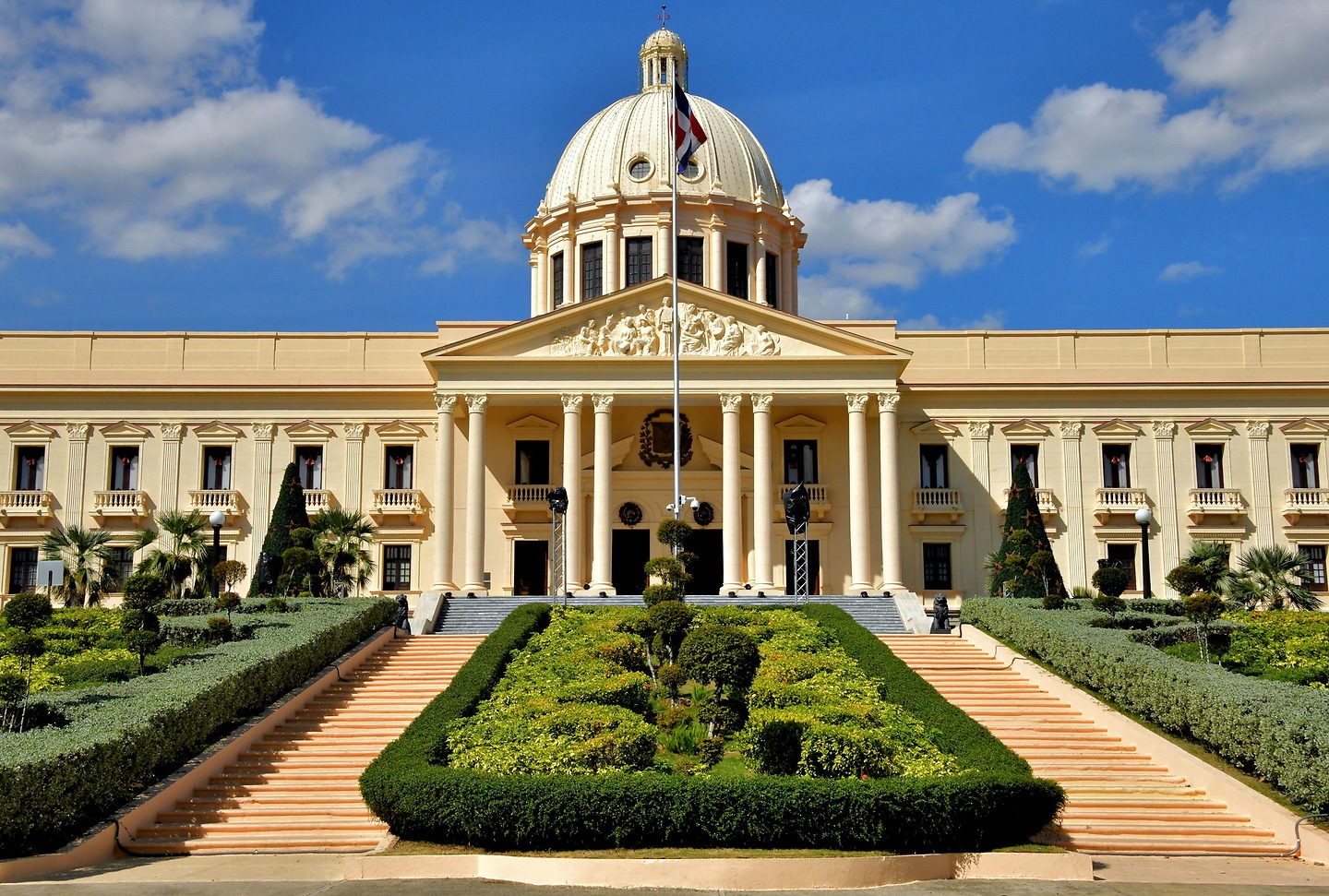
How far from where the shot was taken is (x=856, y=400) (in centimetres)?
4297

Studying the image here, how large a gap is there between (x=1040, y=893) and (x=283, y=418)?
35.9 metres

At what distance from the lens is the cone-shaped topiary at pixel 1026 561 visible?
36562 mm

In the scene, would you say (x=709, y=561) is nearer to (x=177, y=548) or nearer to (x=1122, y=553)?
(x=1122, y=553)

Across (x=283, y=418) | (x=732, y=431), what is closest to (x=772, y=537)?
(x=732, y=431)

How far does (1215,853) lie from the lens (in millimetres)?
19234

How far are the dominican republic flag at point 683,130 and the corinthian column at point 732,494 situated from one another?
852cm

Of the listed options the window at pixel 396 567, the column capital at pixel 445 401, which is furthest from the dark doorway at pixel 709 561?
the window at pixel 396 567

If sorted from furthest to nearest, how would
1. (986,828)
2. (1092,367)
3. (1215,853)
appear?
(1092,367)
(1215,853)
(986,828)

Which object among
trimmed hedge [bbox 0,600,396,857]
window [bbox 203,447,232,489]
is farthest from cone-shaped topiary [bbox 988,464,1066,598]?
window [bbox 203,447,232,489]

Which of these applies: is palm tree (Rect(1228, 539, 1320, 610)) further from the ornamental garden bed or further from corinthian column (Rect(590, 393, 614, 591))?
corinthian column (Rect(590, 393, 614, 591))

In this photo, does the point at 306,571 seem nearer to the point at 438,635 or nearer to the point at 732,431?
the point at 438,635

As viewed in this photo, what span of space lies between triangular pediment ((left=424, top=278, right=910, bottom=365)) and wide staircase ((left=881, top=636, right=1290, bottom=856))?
1609 cm

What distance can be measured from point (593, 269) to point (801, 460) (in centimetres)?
1226

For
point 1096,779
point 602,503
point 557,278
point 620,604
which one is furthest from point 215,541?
point 1096,779
